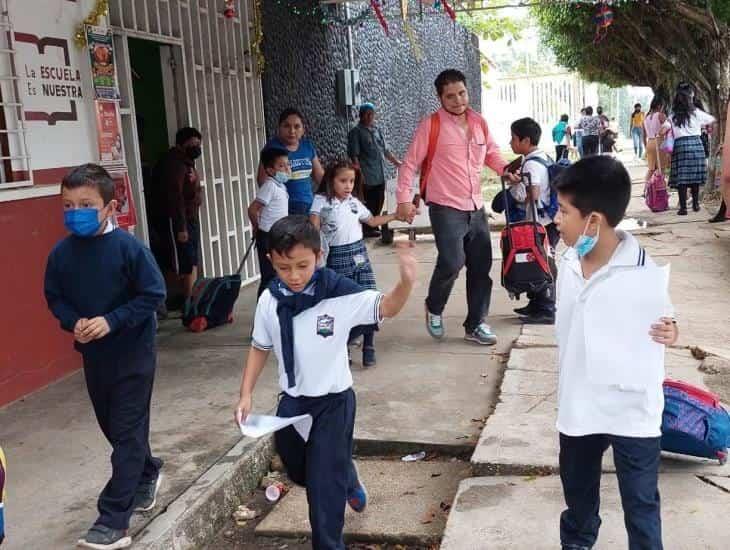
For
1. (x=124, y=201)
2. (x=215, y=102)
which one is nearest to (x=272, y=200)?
(x=124, y=201)

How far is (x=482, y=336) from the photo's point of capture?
231 inches

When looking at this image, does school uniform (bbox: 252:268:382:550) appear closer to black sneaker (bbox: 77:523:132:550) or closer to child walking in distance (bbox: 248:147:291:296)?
black sneaker (bbox: 77:523:132:550)

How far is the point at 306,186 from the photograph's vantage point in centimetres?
652

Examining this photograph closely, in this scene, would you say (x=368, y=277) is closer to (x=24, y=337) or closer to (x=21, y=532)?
(x=24, y=337)

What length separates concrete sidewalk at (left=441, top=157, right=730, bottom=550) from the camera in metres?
3.15

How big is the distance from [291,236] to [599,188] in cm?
100

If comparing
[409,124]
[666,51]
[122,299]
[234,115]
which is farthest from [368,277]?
[666,51]

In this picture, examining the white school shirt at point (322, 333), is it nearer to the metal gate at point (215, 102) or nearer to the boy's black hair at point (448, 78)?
the boy's black hair at point (448, 78)

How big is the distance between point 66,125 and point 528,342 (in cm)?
328

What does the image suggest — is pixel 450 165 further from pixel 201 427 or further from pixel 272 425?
pixel 272 425

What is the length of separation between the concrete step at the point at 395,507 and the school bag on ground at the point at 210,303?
2692 mm

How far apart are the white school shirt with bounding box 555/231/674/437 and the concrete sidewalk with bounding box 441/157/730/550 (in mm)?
668

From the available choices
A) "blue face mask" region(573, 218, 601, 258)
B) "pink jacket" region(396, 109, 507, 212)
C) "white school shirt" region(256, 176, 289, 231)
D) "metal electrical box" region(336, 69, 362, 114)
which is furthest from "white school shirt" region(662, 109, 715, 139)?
"blue face mask" region(573, 218, 601, 258)

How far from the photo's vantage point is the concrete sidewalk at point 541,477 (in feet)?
10.3
